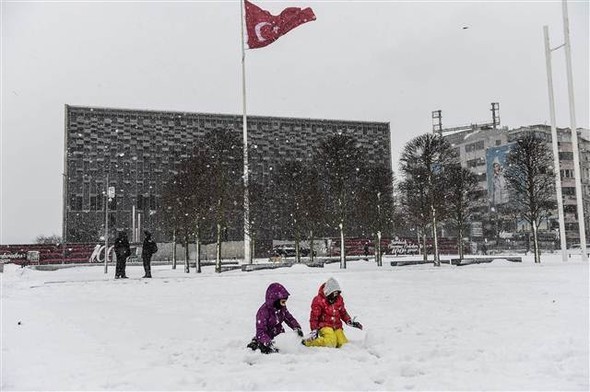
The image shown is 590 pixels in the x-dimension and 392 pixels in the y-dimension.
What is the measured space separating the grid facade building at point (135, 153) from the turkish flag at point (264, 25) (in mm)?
50468

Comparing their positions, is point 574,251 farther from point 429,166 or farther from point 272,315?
point 272,315

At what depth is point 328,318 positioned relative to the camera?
762 cm

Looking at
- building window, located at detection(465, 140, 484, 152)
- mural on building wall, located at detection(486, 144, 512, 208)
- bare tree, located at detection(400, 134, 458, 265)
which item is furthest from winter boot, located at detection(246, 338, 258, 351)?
building window, located at detection(465, 140, 484, 152)

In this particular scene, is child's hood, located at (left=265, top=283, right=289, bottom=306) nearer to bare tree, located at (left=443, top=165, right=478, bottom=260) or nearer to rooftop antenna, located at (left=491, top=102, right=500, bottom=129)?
bare tree, located at (left=443, top=165, right=478, bottom=260)

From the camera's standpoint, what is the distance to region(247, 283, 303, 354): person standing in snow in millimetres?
7078

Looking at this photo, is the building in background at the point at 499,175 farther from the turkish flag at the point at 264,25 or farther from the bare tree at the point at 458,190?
the turkish flag at the point at 264,25

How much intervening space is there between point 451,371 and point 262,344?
247 cm

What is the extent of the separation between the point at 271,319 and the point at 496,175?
7937 centimetres

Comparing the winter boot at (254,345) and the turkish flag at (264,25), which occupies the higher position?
the turkish flag at (264,25)

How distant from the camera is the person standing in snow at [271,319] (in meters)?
7.08

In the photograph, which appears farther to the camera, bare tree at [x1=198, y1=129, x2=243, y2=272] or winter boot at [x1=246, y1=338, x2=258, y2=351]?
bare tree at [x1=198, y1=129, x2=243, y2=272]

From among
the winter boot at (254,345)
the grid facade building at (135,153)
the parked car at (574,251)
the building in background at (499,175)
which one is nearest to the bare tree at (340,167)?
the parked car at (574,251)

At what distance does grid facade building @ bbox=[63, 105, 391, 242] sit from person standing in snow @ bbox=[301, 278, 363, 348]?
72453 mm

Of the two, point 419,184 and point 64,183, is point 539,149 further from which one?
point 64,183
